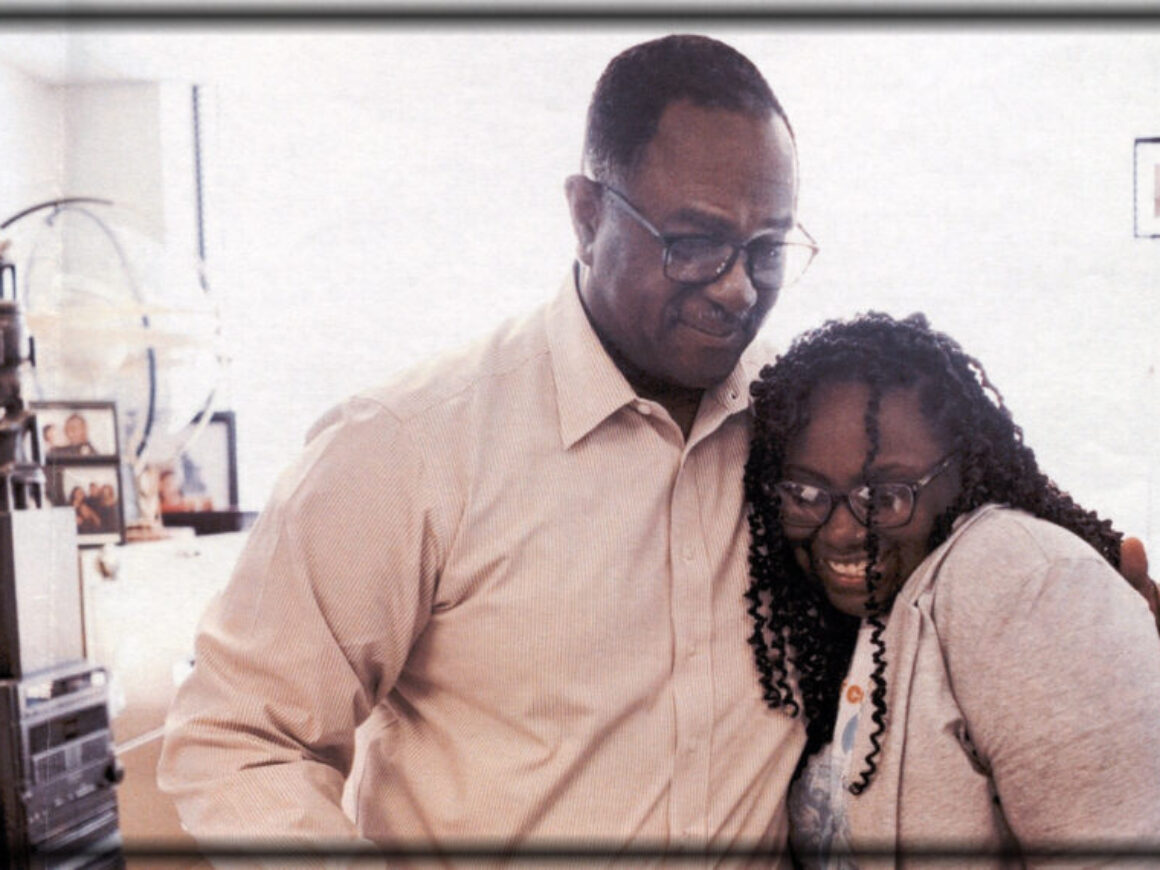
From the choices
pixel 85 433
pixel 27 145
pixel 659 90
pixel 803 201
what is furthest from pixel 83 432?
pixel 659 90

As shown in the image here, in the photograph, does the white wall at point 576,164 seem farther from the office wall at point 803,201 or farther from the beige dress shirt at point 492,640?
the beige dress shirt at point 492,640

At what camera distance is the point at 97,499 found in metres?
2.35

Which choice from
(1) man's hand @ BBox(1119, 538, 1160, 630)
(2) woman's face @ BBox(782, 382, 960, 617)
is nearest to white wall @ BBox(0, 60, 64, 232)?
(2) woman's face @ BBox(782, 382, 960, 617)

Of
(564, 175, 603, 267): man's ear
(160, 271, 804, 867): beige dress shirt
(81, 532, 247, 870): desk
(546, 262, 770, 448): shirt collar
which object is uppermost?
(564, 175, 603, 267): man's ear

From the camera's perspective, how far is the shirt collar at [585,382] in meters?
1.06

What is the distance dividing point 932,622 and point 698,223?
42cm

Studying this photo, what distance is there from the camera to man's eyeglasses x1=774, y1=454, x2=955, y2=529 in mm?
997

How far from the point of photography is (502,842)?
3.35 ft

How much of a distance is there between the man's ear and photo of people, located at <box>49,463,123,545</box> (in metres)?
1.54

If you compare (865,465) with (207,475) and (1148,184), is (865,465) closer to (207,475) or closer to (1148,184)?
(1148,184)

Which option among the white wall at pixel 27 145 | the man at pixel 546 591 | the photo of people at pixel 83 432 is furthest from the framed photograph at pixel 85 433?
the man at pixel 546 591

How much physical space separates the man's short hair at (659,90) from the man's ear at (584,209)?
2 centimetres

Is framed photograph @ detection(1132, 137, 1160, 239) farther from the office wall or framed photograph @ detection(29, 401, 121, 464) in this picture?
framed photograph @ detection(29, 401, 121, 464)
